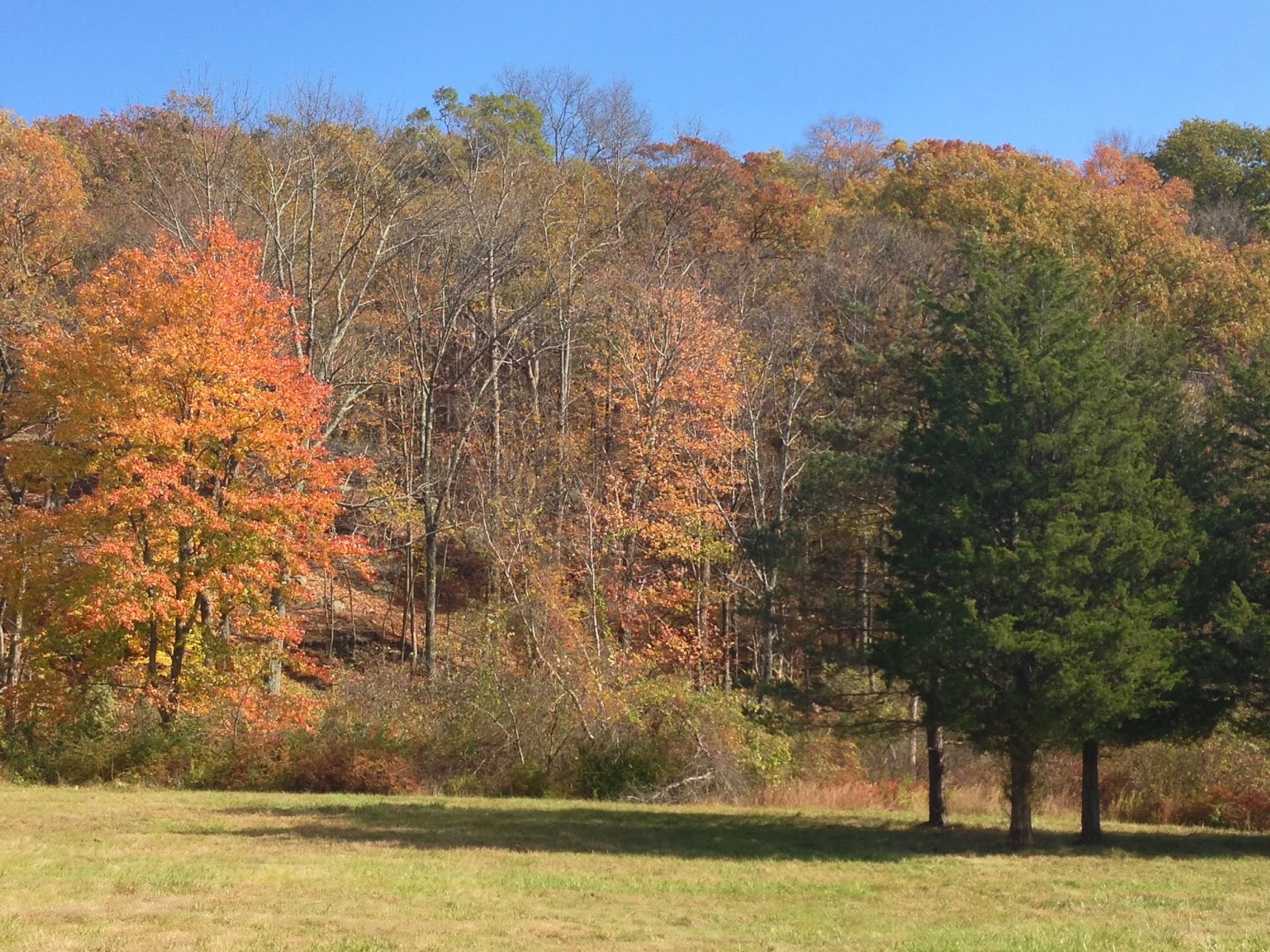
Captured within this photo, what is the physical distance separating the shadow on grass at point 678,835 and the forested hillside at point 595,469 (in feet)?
5.37

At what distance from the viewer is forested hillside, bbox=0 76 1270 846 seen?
747 inches

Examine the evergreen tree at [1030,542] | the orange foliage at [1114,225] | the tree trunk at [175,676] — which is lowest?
the tree trunk at [175,676]

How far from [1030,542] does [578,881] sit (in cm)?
788

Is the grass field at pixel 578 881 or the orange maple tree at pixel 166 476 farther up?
the orange maple tree at pixel 166 476

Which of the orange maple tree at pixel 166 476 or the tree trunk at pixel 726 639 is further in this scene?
the tree trunk at pixel 726 639

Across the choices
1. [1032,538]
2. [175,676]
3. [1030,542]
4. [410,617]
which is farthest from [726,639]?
[1030,542]

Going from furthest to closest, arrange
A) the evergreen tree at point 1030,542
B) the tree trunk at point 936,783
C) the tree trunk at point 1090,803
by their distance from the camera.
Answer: the tree trunk at point 936,783, the tree trunk at point 1090,803, the evergreen tree at point 1030,542

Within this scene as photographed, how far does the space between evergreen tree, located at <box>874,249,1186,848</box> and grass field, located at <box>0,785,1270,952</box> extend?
2.28 meters

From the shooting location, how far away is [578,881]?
14961 millimetres

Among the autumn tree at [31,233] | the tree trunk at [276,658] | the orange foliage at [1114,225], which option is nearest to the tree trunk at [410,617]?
the tree trunk at [276,658]

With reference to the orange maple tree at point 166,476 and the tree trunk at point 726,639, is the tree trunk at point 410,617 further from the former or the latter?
the orange maple tree at point 166,476

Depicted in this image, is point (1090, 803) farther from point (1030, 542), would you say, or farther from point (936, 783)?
point (1030, 542)

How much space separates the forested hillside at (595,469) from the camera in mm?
18969

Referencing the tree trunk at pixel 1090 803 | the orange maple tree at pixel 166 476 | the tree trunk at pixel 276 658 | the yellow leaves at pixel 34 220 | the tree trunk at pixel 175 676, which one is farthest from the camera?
the yellow leaves at pixel 34 220
